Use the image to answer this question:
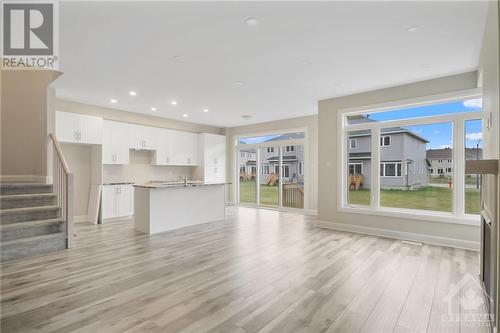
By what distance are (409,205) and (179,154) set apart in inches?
246

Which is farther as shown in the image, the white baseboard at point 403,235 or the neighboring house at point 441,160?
the neighboring house at point 441,160

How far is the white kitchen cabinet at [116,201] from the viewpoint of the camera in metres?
6.30

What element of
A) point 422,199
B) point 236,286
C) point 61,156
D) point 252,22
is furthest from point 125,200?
point 422,199

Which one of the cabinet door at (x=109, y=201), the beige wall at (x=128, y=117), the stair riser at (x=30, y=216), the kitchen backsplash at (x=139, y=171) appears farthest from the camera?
the kitchen backsplash at (x=139, y=171)

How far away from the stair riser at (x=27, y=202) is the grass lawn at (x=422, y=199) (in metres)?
5.76

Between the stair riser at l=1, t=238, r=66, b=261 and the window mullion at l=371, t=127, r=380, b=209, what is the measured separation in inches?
221

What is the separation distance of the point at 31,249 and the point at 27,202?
94cm

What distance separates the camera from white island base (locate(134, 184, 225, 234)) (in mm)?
5145

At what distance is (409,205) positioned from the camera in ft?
16.4

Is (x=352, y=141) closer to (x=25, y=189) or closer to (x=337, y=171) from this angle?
(x=337, y=171)

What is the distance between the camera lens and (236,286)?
2.83m

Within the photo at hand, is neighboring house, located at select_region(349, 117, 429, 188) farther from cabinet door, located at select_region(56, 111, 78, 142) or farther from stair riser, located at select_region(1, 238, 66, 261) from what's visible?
cabinet door, located at select_region(56, 111, 78, 142)

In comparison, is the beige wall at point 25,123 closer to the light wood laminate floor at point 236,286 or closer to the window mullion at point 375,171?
the light wood laminate floor at point 236,286
